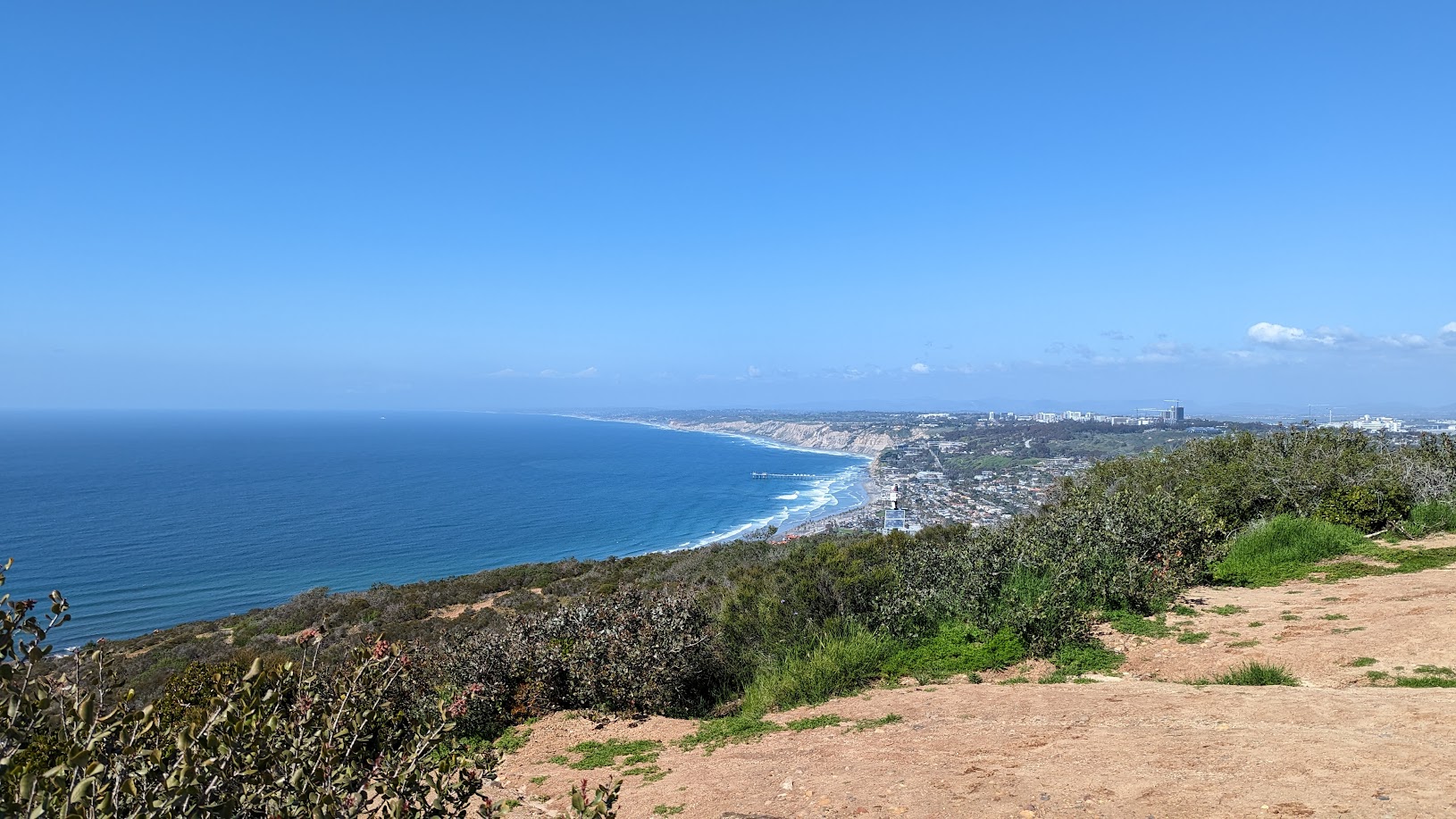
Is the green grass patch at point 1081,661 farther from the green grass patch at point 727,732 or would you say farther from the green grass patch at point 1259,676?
the green grass patch at point 727,732

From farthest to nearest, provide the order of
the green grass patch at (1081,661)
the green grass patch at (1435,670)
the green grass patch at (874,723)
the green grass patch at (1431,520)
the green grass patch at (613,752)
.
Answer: the green grass patch at (1431,520) < the green grass patch at (1081,661) < the green grass patch at (613,752) < the green grass patch at (874,723) < the green grass patch at (1435,670)

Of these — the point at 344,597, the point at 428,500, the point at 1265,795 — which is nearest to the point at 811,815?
the point at 1265,795

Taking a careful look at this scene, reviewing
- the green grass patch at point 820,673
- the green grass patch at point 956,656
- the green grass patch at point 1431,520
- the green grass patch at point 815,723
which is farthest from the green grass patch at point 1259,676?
the green grass patch at point 1431,520

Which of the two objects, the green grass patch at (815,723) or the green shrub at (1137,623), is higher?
the green shrub at (1137,623)

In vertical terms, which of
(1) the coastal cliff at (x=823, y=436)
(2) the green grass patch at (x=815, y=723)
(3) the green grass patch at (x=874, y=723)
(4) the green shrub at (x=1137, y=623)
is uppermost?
(4) the green shrub at (x=1137, y=623)

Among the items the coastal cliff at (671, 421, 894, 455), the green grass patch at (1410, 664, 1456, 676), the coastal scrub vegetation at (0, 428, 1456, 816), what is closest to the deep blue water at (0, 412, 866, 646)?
the coastal cliff at (671, 421, 894, 455)

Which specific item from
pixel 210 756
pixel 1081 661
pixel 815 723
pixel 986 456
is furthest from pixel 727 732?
pixel 986 456

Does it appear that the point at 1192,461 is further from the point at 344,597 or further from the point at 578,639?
→ the point at 344,597
